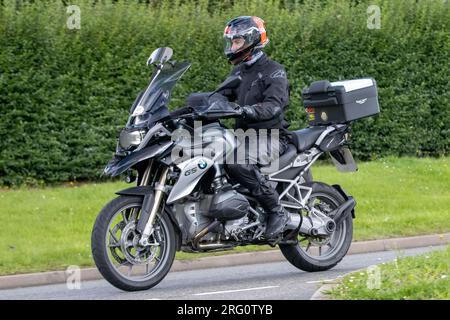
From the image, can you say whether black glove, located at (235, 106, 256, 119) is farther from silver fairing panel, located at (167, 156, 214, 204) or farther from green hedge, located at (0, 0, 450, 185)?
green hedge, located at (0, 0, 450, 185)

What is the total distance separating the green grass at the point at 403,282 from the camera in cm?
841

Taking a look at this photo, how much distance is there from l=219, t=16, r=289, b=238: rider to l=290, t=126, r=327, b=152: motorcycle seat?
208 millimetres

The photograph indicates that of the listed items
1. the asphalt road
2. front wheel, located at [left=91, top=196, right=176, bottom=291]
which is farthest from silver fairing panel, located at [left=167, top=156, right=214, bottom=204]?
the asphalt road

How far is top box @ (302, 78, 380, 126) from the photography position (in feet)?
35.8

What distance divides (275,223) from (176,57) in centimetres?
814

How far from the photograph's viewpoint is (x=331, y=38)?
19406 mm

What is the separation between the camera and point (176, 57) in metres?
18.0

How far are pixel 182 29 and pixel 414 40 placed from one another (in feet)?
14.6

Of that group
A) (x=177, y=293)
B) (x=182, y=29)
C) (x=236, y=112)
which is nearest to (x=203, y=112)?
(x=236, y=112)

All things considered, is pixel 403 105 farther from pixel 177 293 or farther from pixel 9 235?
pixel 177 293

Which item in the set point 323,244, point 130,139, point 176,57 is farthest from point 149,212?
point 176,57
